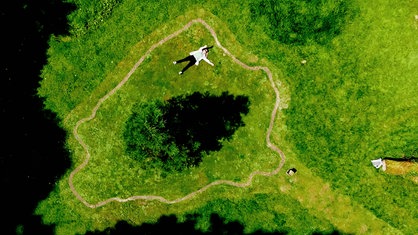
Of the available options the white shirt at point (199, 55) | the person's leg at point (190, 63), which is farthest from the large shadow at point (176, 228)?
the white shirt at point (199, 55)

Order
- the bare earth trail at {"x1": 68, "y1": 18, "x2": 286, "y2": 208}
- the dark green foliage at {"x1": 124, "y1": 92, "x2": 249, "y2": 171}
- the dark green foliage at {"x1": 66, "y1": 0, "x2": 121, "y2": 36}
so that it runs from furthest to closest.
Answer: the dark green foliage at {"x1": 66, "y1": 0, "x2": 121, "y2": 36}, the bare earth trail at {"x1": 68, "y1": 18, "x2": 286, "y2": 208}, the dark green foliage at {"x1": 124, "y1": 92, "x2": 249, "y2": 171}

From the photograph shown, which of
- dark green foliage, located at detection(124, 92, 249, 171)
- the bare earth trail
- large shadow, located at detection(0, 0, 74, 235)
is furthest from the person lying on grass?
large shadow, located at detection(0, 0, 74, 235)

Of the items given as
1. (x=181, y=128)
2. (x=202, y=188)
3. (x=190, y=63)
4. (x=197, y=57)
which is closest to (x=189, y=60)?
(x=190, y=63)

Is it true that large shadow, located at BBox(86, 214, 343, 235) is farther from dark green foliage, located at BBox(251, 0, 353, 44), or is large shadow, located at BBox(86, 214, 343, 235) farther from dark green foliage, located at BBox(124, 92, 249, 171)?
dark green foliage, located at BBox(251, 0, 353, 44)

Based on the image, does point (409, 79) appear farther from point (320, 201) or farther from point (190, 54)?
point (190, 54)

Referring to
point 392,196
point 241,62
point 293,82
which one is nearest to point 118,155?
point 241,62

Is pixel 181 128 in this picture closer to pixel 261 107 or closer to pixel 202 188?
pixel 202 188

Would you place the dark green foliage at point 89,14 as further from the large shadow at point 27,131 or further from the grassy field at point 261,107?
the large shadow at point 27,131
